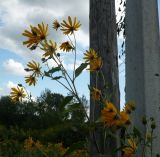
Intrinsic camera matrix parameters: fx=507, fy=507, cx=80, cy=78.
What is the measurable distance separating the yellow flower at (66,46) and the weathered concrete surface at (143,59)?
100 cm

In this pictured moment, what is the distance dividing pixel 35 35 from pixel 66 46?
342mm

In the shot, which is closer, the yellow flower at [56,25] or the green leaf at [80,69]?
the green leaf at [80,69]

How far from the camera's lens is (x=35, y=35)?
92.7 inches

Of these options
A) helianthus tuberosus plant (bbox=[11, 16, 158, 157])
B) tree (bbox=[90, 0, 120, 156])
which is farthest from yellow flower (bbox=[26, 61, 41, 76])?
tree (bbox=[90, 0, 120, 156])

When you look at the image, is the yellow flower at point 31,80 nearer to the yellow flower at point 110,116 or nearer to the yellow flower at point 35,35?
the yellow flower at point 35,35

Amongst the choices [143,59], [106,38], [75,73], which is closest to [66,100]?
[75,73]

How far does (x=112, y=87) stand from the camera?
3.92 meters

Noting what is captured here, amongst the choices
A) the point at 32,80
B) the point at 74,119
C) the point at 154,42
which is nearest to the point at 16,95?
the point at 32,80

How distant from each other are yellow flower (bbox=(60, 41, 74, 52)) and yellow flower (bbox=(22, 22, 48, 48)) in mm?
300

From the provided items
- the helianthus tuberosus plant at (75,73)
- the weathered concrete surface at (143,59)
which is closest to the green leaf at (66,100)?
the helianthus tuberosus plant at (75,73)

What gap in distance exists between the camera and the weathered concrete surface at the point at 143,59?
3.53 meters

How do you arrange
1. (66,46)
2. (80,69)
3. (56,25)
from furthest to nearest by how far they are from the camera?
(56,25) → (66,46) → (80,69)

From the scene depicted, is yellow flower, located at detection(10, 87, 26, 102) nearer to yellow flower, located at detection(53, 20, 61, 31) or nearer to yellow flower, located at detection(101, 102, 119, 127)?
yellow flower, located at detection(53, 20, 61, 31)

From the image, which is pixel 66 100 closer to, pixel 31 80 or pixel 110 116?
pixel 110 116
